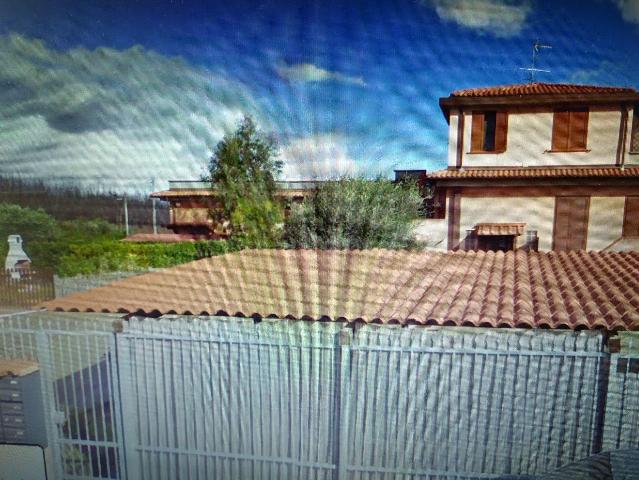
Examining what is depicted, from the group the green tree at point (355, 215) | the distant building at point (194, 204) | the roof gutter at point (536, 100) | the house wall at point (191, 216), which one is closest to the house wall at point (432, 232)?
the green tree at point (355, 215)

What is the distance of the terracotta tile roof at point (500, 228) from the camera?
2.56 ft

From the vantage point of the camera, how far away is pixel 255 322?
102 cm

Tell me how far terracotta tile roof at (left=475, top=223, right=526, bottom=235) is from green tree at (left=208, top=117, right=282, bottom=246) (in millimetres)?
505

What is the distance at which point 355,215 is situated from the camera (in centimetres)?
81

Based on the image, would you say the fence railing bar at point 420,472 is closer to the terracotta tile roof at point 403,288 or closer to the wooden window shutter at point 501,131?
the terracotta tile roof at point 403,288

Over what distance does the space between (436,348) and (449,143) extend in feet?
2.03

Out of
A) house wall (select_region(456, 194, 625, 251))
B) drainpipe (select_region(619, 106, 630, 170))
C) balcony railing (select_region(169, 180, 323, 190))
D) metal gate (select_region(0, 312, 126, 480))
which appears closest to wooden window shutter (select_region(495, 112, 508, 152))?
house wall (select_region(456, 194, 625, 251))

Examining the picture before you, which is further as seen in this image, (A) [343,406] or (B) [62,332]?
(A) [343,406]

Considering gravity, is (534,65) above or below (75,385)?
above

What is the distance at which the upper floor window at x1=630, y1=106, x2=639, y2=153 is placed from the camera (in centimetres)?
68

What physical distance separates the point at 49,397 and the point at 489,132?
1.33m

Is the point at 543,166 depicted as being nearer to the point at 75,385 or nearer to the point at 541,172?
the point at 541,172

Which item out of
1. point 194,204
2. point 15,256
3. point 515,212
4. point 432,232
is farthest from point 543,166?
point 15,256

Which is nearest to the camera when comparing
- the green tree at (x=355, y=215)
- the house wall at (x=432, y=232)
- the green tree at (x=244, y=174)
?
the green tree at (x=244, y=174)
